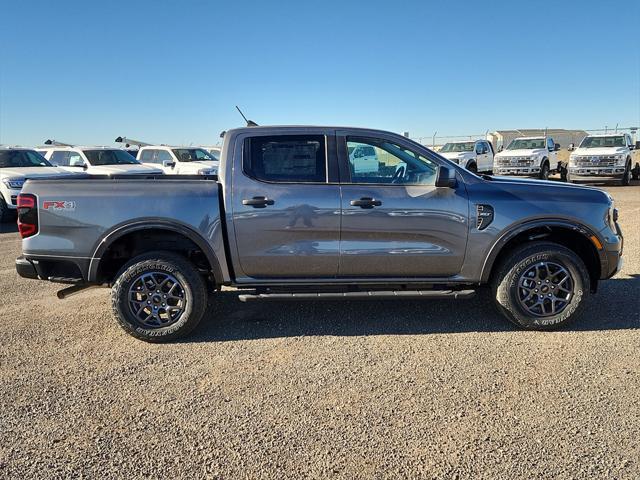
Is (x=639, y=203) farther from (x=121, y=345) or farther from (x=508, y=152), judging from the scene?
(x=121, y=345)

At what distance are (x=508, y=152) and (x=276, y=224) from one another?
743 inches

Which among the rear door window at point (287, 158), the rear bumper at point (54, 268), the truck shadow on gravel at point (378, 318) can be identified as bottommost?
the truck shadow on gravel at point (378, 318)

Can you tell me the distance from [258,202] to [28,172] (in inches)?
402

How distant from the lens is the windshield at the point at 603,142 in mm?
19297

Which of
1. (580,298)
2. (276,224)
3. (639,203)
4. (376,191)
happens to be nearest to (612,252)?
(580,298)

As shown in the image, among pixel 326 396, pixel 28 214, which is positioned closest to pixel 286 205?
pixel 326 396

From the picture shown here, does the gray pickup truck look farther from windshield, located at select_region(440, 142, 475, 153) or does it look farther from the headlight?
windshield, located at select_region(440, 142, 475, 153)

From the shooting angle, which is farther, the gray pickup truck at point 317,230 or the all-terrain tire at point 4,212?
the all-terrain tire at point 4,212

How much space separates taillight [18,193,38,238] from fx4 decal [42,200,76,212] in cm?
9

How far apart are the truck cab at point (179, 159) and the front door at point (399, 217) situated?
1356cm

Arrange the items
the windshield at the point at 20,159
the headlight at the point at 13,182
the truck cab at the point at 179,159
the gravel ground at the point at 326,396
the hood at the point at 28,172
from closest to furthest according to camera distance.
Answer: the gravel ground at the point at 326,396 → the headlight at the point at 13,182 → the hood at the point at 28,172 → the windshield at the point at 20,159 → the truck cab at the point at 179,159

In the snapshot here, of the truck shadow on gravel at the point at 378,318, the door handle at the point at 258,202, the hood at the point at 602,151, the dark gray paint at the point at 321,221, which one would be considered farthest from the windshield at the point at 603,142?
the door handle at the point at 258,202

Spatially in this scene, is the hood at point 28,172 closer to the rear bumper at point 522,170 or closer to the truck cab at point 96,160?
the truck cab at point 96,160

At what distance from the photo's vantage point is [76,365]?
393 cm
